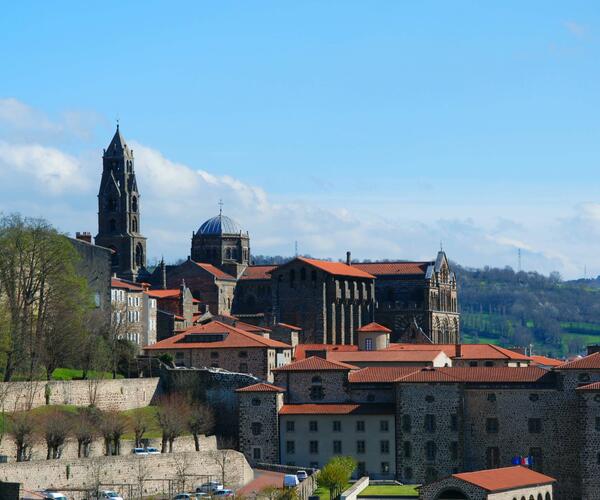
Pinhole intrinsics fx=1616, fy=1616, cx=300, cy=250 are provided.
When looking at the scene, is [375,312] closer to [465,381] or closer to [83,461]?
[465,381]

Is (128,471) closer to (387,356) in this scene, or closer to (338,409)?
(338,409)

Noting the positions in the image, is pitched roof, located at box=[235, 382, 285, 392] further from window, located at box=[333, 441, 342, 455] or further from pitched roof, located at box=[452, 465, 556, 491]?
pitched roof, located at box=[452, 465, 556, 491]

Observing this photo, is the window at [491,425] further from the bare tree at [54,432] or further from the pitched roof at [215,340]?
the bare tree at [54,432]

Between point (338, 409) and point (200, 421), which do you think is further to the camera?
point (338, 409)

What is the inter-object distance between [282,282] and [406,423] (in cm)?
4878

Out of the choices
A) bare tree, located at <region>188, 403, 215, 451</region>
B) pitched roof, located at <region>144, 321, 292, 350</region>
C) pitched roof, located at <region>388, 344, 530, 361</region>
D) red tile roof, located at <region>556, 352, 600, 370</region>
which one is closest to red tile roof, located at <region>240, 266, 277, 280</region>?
pitched roof, located at <region>388, 344, 530, 361</region>

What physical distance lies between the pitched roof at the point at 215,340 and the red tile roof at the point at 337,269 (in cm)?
3136

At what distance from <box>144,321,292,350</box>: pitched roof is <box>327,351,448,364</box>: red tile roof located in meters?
4.43

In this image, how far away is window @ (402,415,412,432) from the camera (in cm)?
9588

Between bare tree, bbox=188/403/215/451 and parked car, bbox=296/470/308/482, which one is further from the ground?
bare tree, bbox=188/403/215/451

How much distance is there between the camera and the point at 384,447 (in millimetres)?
96500

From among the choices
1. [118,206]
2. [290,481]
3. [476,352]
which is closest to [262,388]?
[290,481]

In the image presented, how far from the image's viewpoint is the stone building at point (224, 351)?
108 m

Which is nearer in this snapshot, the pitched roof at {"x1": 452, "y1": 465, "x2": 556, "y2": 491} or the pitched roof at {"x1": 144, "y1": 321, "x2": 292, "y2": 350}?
the pitched roof at {"x1": 452, "y1": 465, "x2": 556, "y2": 491}
